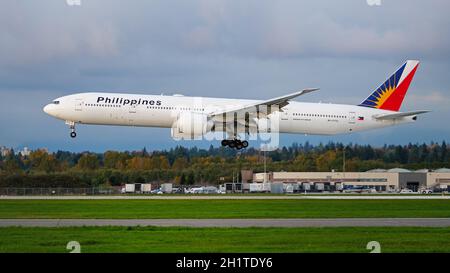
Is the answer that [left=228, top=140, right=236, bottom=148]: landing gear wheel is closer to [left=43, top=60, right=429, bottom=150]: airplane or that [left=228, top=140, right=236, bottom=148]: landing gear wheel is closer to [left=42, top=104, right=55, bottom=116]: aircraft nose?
[left=43, top=60, right=429, bottom=150]: airplane

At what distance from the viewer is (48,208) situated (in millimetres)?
50469

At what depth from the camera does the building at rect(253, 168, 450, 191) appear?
99.6 meters

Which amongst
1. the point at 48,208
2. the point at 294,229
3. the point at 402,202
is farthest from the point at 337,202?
the point at 294,229

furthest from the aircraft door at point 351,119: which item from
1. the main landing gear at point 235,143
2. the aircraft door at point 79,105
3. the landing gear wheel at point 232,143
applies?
the aircraft door at point 79,105

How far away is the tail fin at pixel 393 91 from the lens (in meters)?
68.8

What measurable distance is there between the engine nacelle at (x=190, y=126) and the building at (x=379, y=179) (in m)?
39.8

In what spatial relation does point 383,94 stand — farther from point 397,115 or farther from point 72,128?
point 72,128

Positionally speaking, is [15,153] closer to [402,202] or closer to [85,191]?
[85,191]

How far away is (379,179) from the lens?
4018 inches

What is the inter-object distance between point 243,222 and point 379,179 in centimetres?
6609

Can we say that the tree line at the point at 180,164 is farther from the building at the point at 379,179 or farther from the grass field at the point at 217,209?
the grass field at the point at 217,209
